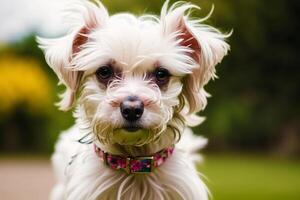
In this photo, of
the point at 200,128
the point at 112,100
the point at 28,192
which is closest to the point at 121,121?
the point at 112,100

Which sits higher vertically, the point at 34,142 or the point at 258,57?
the point at 258,57

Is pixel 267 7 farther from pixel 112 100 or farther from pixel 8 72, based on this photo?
pixel 112 100

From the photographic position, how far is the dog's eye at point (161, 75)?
240 inches

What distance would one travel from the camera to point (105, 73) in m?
6.12

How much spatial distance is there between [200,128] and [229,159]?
5.85 feet

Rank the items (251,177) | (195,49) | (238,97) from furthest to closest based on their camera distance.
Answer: (238,97)
(251,177)
(195,49)

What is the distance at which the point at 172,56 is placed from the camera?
6145 mm

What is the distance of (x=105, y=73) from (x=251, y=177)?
13196 millimetres

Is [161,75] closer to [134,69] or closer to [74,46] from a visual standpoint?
[134,69]

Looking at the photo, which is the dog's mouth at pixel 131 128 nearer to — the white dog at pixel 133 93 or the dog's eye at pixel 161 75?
the white dog at pixel 133 93

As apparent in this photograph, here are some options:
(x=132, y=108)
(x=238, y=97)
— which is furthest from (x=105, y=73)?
(x=238, y=97)

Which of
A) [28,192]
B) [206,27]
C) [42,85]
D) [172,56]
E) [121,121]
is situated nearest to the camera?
[121,121]

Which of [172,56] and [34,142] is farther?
[34,142]

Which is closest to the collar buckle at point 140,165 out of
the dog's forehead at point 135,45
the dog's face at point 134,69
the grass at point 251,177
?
the dog's face at point 134,69
